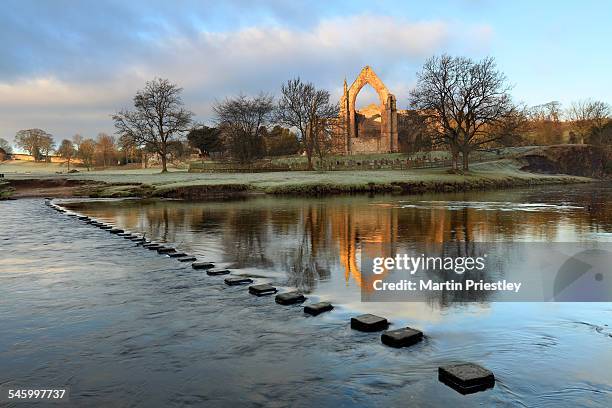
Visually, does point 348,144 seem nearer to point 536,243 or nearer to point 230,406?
point 536,243

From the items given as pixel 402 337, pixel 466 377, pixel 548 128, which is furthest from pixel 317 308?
pixel 548 128

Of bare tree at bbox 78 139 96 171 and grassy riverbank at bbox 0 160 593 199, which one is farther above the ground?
bare tree at bbox 78 139 96 171

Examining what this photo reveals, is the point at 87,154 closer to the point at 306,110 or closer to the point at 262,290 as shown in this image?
the point at 306,110

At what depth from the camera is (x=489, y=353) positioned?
14.0 ft

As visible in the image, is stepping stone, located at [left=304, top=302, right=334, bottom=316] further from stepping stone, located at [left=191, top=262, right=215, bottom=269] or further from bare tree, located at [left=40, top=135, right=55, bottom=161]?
bare tree, located at [left=40, top=135, right=55, bottom=161]

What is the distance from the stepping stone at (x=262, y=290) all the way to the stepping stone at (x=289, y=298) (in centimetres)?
39

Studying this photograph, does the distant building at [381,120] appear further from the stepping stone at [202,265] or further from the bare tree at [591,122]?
the stepping stone at [202,265]

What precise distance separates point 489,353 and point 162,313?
3971mm

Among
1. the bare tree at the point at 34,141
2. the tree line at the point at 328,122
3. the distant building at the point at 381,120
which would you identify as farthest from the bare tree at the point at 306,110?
the bare tree at the point at 34,141

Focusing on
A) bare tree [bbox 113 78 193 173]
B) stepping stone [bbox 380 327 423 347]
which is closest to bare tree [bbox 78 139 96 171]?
bare tree [bbox 113 78 193 173]

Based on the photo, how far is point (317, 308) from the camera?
18.6 feet

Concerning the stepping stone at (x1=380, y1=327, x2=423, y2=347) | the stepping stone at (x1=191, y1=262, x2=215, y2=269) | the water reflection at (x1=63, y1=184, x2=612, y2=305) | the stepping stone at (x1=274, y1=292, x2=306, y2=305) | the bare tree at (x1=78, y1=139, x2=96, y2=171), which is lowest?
the water reflection at (x1=63, y1=184, x2=612, y2=305)

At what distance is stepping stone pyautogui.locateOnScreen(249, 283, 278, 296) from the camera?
6.67 metres

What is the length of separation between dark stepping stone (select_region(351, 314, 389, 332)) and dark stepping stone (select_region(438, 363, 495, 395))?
1.25m
